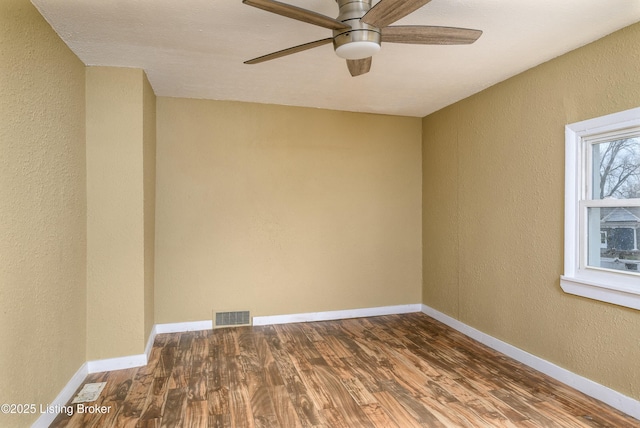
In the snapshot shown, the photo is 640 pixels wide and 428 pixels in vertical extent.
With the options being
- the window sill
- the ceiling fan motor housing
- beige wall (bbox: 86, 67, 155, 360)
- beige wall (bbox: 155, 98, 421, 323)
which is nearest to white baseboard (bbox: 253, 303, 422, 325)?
beige wall (bbox: 155, 98, 421, 323)

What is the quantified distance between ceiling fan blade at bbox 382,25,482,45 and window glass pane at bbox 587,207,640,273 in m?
1.53

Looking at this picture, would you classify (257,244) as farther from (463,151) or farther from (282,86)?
(463,151)

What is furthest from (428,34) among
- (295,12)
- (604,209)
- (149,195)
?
(149,195)

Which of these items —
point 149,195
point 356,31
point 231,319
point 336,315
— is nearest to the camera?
point 356,31

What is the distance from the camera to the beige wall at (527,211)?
230cm

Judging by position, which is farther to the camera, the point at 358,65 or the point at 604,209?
the point at 604,209

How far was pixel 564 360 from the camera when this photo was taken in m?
2.60

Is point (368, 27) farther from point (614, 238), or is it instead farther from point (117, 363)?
point (117, 363)

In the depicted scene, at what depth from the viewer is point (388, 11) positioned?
1.60m

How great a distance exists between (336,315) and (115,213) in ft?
8.10

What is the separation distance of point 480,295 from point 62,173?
11.4 ft

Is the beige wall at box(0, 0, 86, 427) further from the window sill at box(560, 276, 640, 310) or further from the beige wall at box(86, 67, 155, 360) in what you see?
the window sill at box(560, 276, 640, 310)

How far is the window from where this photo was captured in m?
2.27

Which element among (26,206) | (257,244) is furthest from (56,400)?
(257,244)
